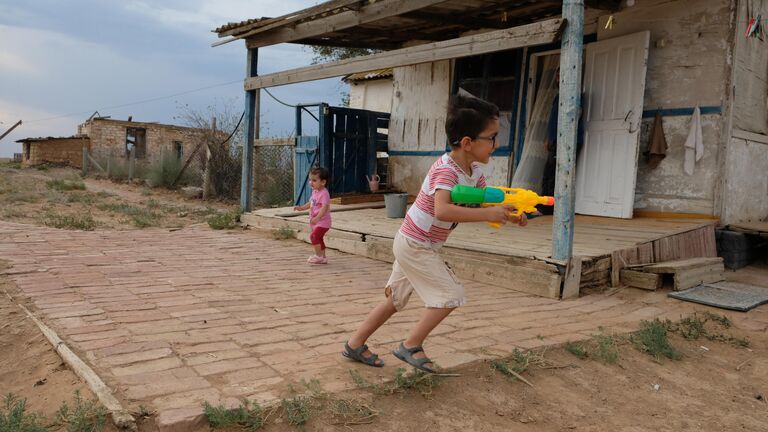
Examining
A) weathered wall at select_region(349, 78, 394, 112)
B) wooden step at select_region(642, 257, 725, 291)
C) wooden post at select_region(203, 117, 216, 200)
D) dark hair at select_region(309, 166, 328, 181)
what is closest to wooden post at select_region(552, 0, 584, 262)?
wooden step at select_region(642, 257, 725, 291)

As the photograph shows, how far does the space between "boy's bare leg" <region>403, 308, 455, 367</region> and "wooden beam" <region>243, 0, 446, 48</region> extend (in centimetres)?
455

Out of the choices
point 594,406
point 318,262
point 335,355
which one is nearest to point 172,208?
point 318,262

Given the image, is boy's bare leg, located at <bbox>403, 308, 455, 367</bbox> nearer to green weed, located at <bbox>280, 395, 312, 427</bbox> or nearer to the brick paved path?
the brick paved path

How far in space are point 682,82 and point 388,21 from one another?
164 inches

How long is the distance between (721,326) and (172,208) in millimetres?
11205

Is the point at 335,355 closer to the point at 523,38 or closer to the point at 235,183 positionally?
the point at 523,38

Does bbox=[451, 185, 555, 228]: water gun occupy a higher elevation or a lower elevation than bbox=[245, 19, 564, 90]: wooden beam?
lower

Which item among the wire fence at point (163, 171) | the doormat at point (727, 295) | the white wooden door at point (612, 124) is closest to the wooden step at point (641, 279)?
the doormat at point (727, 295)

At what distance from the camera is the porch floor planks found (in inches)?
212

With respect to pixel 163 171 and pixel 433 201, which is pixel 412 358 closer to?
pixel 433 201

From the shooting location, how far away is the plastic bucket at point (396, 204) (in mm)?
8117

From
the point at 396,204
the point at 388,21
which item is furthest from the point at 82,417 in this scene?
the point at 388,21

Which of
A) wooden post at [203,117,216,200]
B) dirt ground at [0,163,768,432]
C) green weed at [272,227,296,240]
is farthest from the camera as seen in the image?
wooden post at [203,117,216,200]

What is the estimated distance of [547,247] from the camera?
5504 mm
